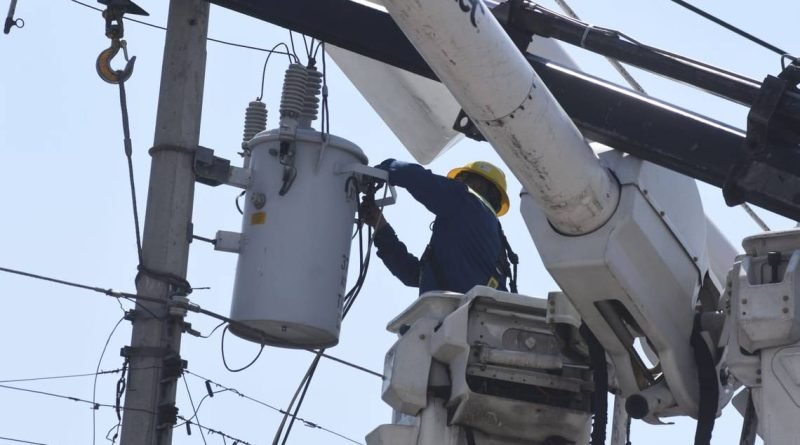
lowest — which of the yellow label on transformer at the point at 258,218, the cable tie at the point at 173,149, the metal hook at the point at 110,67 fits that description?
the yellow label on transformer at the point at 258,218

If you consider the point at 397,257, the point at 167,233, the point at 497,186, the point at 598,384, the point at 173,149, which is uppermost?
the point at 497,186

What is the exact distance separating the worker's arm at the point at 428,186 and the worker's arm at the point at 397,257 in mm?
256

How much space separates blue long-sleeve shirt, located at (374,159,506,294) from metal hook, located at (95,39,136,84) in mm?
1393

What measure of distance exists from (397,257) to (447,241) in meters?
0.32

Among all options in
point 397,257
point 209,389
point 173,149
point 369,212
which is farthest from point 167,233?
point 397,257

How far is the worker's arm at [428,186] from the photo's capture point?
8.91 metres

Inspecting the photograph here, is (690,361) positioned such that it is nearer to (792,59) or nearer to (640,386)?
(640,386)

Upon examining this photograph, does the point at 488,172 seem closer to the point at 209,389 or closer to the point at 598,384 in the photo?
the point at 209,389

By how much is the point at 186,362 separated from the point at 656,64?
270 centimetres

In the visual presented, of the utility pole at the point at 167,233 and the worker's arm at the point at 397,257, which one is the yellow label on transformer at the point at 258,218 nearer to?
the utility pole at the point at 167,233

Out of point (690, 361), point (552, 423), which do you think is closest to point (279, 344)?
point (552, 423)

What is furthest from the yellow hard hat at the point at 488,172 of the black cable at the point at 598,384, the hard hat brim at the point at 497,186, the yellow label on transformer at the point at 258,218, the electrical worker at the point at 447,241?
the black cable at the point at 598,384

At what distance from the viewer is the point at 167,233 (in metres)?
8.45

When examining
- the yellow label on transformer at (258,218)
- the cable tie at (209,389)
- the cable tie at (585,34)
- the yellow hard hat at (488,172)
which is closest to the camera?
the cable tie at (585,34)
